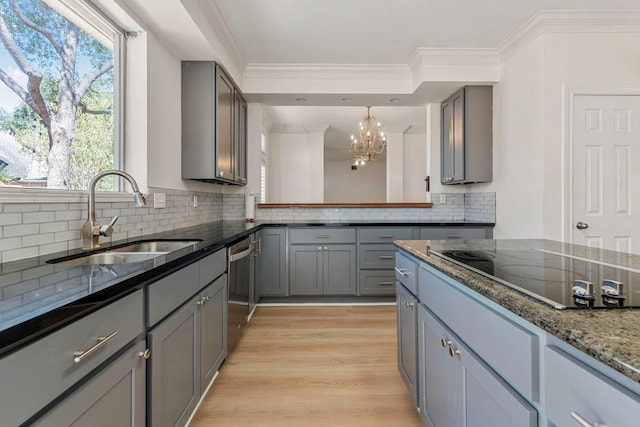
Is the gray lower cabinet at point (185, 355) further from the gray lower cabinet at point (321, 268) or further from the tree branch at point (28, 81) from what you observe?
the gray lower cabinet at point (321, 268)

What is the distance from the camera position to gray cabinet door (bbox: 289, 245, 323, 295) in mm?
3258

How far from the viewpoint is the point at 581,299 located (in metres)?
0.68

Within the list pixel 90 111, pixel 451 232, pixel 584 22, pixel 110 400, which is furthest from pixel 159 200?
pixel 584 22

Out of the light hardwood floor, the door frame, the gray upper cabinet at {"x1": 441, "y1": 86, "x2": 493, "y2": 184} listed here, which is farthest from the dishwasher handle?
the door frame

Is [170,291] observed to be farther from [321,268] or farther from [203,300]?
[321,268]

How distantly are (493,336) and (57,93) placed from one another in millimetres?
2146

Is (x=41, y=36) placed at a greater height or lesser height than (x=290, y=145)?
lesser

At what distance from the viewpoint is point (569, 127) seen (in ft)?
8.40

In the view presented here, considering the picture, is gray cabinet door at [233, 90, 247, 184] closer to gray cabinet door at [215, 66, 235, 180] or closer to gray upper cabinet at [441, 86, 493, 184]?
gray cabinet door at [215, 66, 235, 180]

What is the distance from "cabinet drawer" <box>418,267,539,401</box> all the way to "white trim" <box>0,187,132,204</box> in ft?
5.51

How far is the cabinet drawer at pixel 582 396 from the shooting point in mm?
469

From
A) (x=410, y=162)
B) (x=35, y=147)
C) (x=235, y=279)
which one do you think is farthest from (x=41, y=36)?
(x=410, y=162)

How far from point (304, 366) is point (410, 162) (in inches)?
228

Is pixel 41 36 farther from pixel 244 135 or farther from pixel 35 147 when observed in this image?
pixel 244 135
